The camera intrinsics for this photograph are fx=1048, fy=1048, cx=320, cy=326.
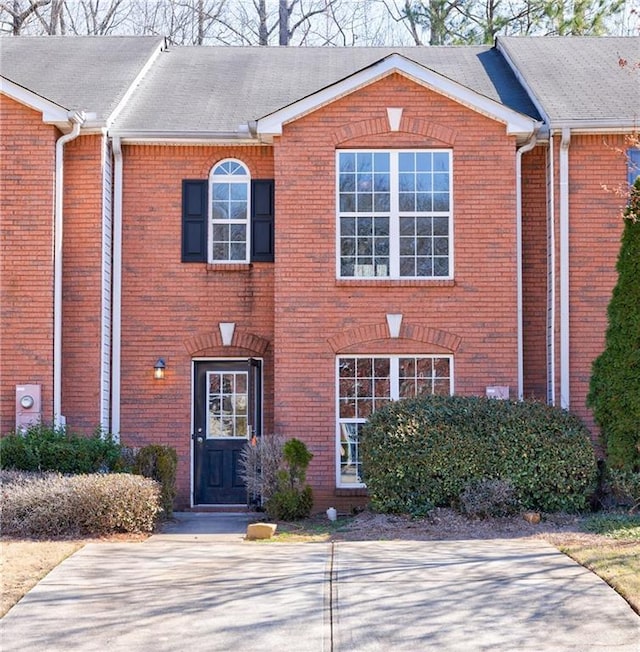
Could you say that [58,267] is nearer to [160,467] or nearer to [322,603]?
[160,467]

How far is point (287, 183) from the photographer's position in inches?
583

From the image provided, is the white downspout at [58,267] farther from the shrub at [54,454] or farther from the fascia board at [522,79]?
the fascia board at [522,79]

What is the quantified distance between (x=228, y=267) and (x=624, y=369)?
5.79 metres

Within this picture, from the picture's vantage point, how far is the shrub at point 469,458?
1248 centimetres

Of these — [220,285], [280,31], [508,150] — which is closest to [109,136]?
[220,285]

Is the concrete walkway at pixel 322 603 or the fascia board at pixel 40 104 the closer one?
the concrete walkway at pixel 322 603

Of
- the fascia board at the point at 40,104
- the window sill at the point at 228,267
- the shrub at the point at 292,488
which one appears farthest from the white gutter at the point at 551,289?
the fascia board at the point at 40,104

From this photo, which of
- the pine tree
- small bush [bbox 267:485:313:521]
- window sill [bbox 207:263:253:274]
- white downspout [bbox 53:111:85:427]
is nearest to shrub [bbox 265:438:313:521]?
small bush [bbox 267:485:313:521]

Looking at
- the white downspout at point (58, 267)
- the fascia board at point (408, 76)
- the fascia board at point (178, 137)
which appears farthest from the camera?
the fascia board at point (178, 137)

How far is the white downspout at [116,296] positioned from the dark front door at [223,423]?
113cm

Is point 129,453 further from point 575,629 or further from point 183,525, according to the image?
point 575,629

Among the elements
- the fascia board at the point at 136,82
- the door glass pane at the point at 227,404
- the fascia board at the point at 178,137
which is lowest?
the door glass pane at the point at 227,404

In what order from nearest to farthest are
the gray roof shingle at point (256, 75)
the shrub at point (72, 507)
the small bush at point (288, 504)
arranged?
the shrub at point (72, 507), the small bush at point (288, 504), the gray roof shingle at point (256, 75)

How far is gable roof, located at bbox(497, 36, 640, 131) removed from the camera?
15008 millimetres
